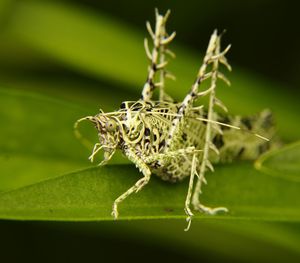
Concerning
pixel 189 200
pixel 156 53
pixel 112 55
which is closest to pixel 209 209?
pixel 189 200

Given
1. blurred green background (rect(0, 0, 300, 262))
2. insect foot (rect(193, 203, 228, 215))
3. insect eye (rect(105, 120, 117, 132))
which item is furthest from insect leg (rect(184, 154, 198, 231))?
blurred green background (rect(0, 0, 300, 262))

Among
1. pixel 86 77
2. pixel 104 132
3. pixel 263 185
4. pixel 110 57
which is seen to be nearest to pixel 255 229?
pixel 263 185

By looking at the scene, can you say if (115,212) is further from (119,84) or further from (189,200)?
(119,84)

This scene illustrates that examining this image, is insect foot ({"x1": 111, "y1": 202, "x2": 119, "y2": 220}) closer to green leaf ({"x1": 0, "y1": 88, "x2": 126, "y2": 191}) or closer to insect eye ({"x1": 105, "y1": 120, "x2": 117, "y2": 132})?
insect eye ({"x1": 105, "y1": 120, "x2": 117, "y2": 132})

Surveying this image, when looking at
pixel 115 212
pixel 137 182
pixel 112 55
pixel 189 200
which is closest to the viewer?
pixel 115 212

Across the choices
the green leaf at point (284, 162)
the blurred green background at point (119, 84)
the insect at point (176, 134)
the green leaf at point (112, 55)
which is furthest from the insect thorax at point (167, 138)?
the green leaf at point (112, 55)

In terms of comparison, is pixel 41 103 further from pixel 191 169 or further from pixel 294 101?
pixel 294 101

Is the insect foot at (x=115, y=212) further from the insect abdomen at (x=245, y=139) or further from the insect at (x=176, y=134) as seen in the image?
the insect abdomen at (x=245, y=139)

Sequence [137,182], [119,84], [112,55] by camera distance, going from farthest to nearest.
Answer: [119,84], [112,55], [137,182]
